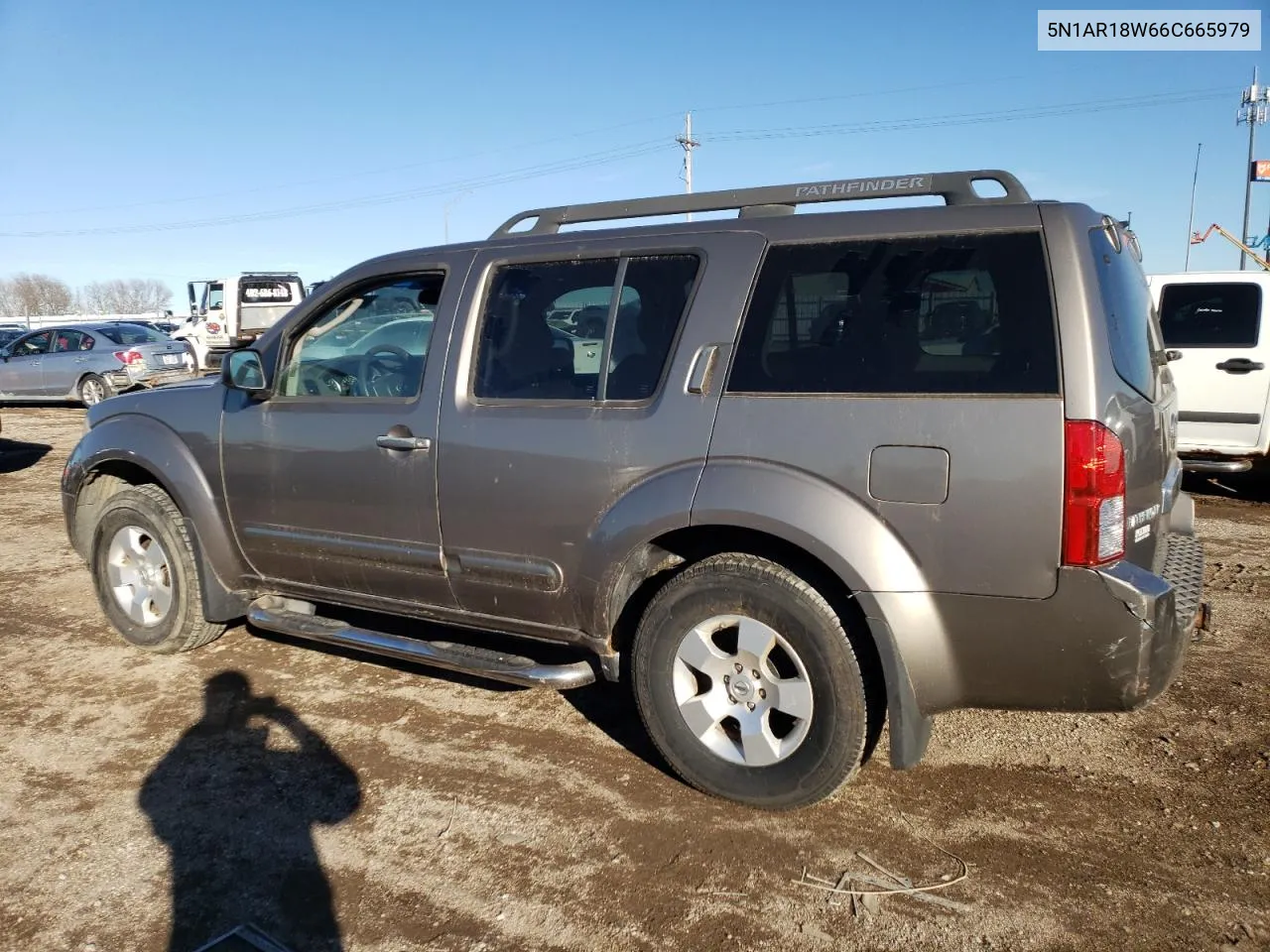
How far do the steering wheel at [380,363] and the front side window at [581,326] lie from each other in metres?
0.43

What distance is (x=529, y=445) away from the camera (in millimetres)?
3479

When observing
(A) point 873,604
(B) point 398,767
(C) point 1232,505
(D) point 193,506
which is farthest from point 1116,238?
(C) point 1232,505

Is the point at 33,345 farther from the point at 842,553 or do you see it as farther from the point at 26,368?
the point at 842,553

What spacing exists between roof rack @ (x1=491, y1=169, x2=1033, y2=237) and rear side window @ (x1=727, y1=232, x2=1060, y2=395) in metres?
0.27

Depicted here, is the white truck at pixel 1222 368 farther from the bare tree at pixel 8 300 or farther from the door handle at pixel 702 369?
the bare tree at pixel 8 300

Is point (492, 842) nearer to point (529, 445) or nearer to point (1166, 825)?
point (529, 445)

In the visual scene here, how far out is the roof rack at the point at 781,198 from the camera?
3098 millimetres

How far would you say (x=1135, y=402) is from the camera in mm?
2844

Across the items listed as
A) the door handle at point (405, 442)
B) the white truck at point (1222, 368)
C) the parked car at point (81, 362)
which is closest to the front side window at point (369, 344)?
the door handle at point (405, 442)

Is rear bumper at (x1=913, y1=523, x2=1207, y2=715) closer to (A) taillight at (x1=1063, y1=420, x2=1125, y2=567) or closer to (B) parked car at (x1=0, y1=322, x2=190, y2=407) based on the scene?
(A) taillight at (x1=1063, y1=420, x2=1125, y2=567)

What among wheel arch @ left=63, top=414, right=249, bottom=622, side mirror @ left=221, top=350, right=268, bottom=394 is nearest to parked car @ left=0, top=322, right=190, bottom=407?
wheel arch @ left=63, top=414, right=249, bottom=622

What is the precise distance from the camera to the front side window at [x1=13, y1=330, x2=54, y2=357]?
683 inches

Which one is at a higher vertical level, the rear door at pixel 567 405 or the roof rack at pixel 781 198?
the roof rack at pixel 781 198

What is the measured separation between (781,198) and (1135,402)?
137 cm
